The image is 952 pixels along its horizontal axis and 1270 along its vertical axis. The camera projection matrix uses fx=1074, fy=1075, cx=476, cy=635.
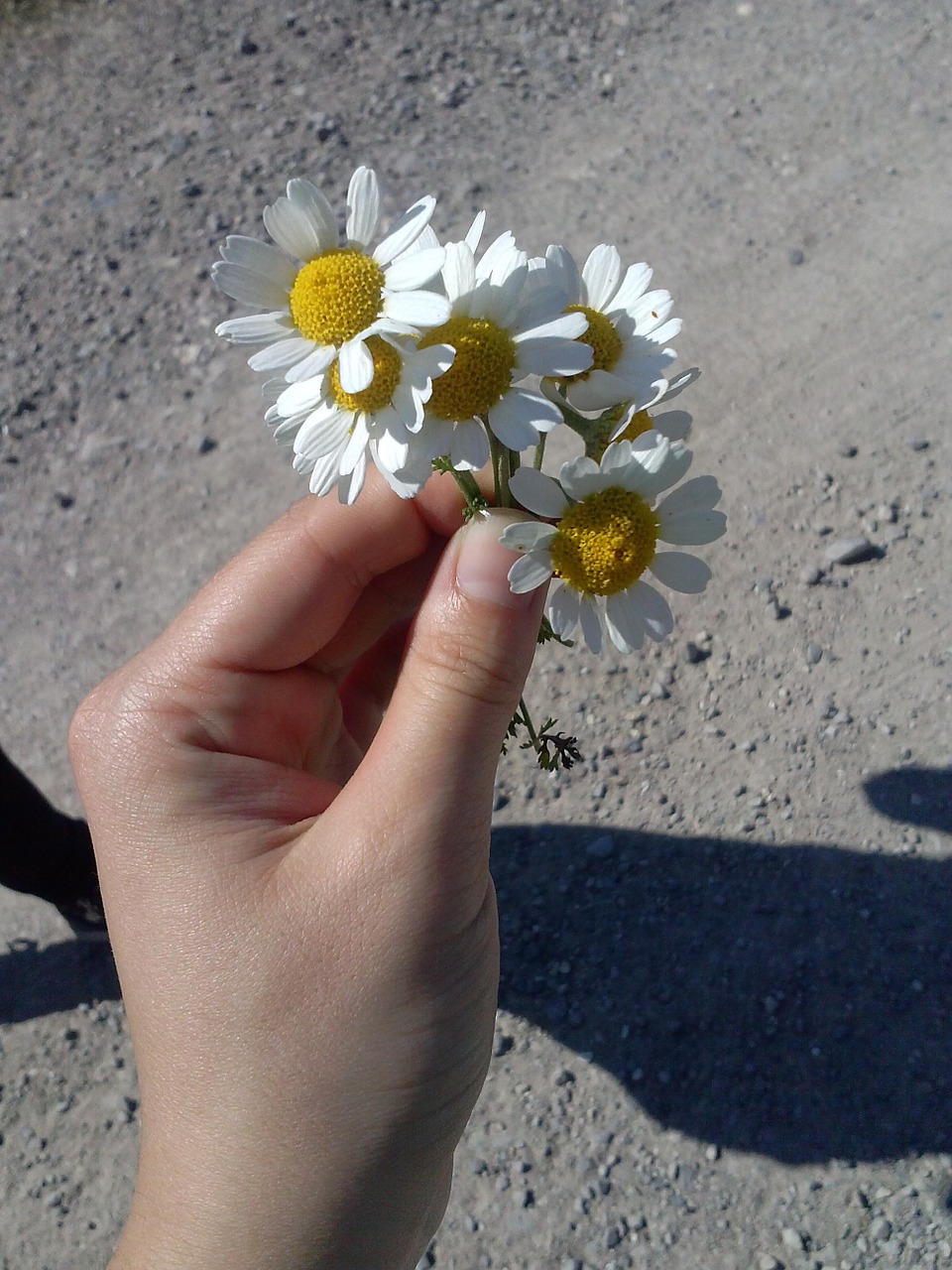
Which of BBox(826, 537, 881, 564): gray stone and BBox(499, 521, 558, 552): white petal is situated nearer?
BBox(499, 521, 558, 552): white petal

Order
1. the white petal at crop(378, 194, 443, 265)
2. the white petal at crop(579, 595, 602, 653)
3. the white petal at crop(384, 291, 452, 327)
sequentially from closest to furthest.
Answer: the white petal at crop(384, 291, 452, 327) → the white petal at crop(378, 194, 443, 265) → the white petal at crop(579, 595, 602, 653)

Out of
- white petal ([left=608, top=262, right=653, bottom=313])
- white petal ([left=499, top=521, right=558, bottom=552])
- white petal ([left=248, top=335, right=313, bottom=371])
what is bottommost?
white petal ([left=499, top=521, right=558, bottom=552])

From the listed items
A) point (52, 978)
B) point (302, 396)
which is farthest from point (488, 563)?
point (52, 978)

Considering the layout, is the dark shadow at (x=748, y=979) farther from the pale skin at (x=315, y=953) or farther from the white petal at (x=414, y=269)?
the white petal at (x=414, y=269)

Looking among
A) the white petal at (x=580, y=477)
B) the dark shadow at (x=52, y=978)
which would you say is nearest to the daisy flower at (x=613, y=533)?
the white petal at (x=580, y=477)

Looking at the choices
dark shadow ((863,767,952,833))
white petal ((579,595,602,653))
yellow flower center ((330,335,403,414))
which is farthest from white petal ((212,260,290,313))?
dark shadow ((863,767,952,833))

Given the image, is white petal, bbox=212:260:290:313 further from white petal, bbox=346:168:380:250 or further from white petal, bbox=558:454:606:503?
white petal, bbox=558:454:606:503
